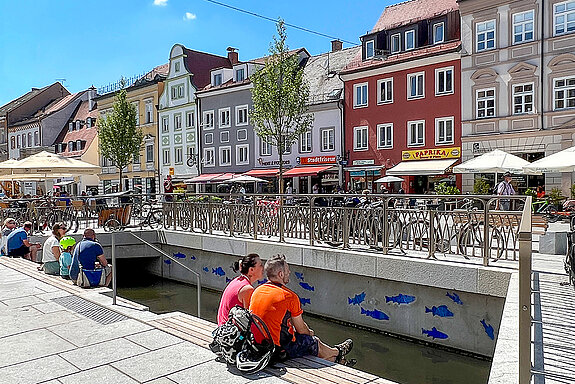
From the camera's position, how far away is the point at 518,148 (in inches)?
985

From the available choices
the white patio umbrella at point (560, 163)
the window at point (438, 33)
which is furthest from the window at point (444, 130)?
the white patio umbrella at point (560, 163)

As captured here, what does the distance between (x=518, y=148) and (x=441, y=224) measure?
1801 cm

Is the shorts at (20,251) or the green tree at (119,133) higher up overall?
the green tree at (119,133)

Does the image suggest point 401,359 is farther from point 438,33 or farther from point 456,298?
point 438,33

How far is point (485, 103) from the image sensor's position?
26.4m

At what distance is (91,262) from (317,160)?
24.8 meters

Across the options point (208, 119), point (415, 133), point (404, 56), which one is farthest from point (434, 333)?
point (208, 119)

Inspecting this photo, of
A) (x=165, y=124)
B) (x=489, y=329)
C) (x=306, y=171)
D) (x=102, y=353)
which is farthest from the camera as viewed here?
(x=165, y=124)

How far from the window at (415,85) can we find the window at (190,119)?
1955cm

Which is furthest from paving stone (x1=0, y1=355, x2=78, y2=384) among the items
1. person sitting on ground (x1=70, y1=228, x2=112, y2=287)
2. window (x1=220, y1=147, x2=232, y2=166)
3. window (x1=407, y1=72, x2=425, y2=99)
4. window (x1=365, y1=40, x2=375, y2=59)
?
window (x1=220, y1=147, x2=232, y2=166)

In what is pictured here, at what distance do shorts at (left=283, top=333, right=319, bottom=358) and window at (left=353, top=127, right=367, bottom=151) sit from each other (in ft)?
87.9

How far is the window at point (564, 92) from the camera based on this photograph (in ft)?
77.4

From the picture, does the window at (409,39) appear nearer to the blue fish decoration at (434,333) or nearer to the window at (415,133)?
the window at (415,133)

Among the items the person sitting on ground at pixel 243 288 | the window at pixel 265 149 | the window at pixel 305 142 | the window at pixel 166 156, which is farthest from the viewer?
the window at pixel 166 156
